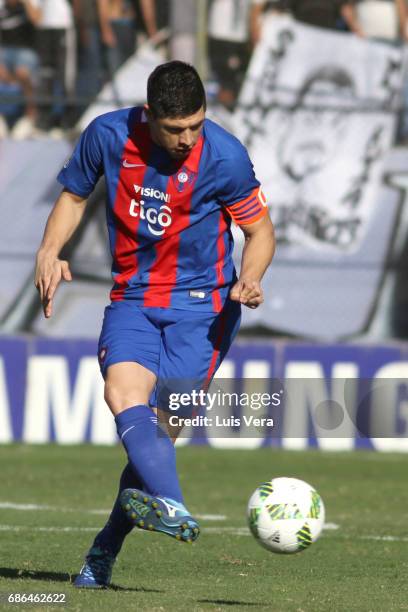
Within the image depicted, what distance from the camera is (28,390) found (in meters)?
14.0

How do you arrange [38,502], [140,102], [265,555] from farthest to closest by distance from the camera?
[140,102] < [38,502] < [265,555]

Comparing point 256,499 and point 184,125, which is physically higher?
point 184,125

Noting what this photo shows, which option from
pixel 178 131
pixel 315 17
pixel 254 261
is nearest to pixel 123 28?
pixel 315 17

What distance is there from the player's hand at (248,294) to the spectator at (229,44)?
11.1 metres

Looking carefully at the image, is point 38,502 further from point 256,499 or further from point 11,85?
point 11,85

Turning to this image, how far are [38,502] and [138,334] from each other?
4.51 meters

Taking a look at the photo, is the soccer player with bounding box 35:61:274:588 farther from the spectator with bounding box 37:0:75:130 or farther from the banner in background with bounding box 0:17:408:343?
the spectator with bounding box 37:0:75:130

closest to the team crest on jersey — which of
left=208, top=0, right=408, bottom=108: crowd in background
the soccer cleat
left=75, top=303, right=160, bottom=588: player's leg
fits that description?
left=75, top=303, right=160, bottom=588: player's leg

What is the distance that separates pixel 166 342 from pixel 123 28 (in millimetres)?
11539

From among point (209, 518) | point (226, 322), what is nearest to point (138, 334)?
point (226, 322)

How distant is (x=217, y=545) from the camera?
744 cm

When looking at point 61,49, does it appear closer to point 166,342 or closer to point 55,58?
point 55,58

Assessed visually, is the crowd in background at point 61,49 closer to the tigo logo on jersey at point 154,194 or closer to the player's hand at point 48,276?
the tigo logo on jersey at point 154,194

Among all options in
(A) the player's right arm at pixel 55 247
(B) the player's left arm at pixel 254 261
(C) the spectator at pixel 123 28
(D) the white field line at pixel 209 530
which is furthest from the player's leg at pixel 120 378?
(C) the spectator at pixel 123 28
